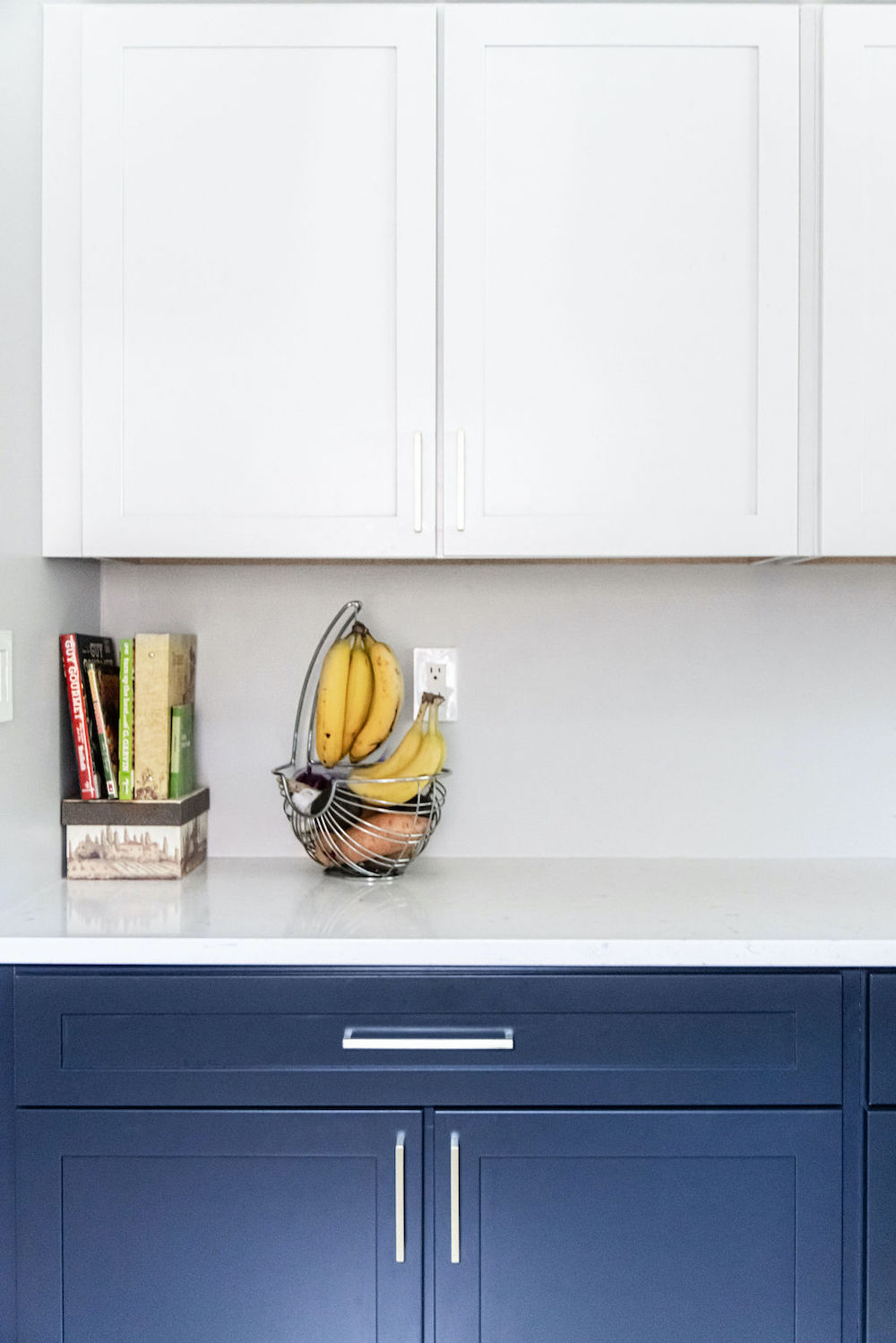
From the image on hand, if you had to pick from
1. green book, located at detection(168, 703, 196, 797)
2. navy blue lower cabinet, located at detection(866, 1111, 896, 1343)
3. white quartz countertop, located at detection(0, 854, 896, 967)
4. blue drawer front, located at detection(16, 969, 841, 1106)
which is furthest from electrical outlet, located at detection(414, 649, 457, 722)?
navy blue lower cabinet, located at detection(866, 1111, 896, 1343)

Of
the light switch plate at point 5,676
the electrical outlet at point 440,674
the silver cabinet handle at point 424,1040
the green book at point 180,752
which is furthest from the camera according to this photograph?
the electrical outlet at point 440,674

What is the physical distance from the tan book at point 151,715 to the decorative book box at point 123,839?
33 millimetres

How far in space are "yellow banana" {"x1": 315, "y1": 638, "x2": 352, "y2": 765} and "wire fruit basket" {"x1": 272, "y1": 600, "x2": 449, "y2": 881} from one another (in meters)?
0.04

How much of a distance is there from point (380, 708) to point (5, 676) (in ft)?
1.89

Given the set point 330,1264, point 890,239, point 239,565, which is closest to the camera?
point 330,1264

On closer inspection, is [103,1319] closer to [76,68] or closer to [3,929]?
[3,929]

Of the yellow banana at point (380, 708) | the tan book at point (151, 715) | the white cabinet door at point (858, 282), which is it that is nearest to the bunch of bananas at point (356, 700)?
the yellow banana at point (380, 708)

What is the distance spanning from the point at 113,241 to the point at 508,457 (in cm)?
67

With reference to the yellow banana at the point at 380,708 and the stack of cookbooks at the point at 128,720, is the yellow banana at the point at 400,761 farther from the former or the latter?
the stack of cookbooks at the point at 128,720

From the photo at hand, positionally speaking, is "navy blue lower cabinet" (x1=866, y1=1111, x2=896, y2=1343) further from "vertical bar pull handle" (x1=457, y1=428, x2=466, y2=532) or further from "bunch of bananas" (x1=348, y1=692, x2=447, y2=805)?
"vertical bar pull handle" (x1=457, y1=428, x2=466, y2=532)

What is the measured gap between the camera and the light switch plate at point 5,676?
1528 millimetres

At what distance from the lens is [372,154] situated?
1.61 meters

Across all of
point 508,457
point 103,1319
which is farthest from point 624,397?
point 103,1319

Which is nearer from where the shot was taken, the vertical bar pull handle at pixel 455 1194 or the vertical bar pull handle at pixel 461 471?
→ the vertical bar pull handle at pixel 455 1194
